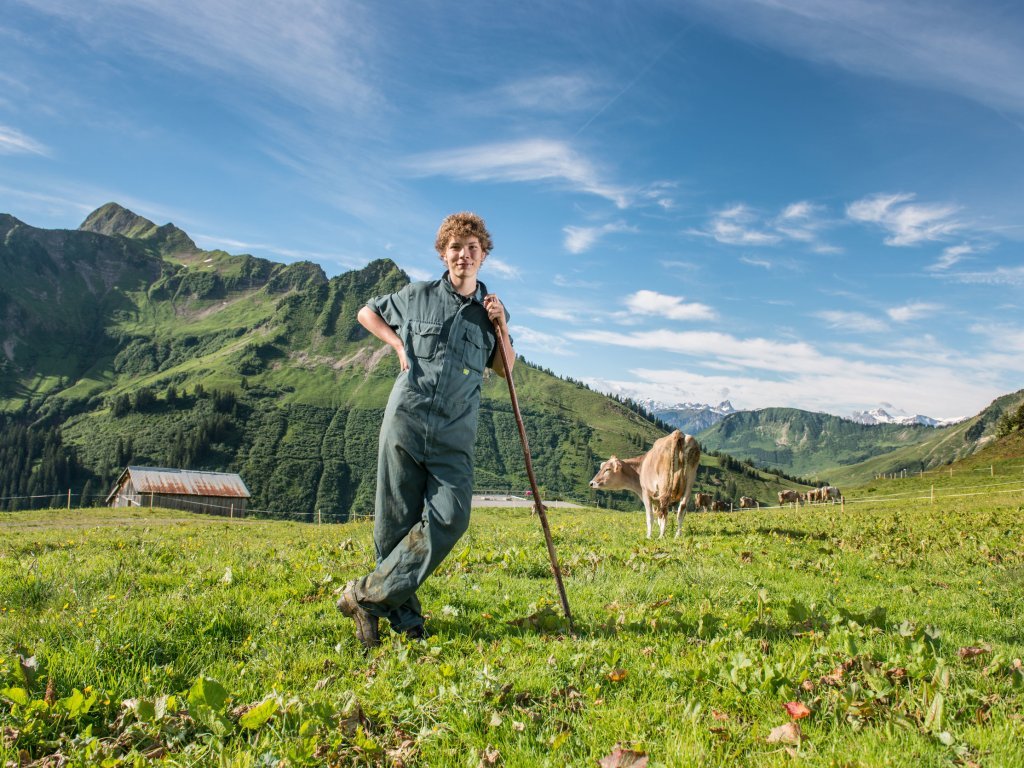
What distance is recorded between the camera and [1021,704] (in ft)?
14.2

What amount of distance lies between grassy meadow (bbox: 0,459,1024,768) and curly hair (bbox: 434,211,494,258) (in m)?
4.06

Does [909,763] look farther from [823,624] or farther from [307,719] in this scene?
[307,719]

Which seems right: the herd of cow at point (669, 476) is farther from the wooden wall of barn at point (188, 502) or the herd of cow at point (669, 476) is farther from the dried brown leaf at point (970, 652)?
the wooden wall of barn at point (188, 502)

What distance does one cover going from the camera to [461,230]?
6.71 meters

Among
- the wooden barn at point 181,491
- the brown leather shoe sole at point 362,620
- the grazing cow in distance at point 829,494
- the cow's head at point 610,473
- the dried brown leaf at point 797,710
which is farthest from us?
the wooden barn at point 181,491

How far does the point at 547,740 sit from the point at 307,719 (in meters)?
1.61

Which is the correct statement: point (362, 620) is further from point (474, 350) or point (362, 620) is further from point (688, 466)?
point (688, 466)

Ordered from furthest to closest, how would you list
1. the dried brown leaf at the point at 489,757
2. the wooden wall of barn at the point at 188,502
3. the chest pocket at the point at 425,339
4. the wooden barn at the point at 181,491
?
1. the wooden barn at the point at 181,491
2. the wooden wall of barn at the point at 188,502
3. the chest pocket at the point at 425,339
4. the dried brown leaf at the point at 489,757

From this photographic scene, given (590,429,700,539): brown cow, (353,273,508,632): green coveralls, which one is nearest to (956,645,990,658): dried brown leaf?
(353,273,508,632): green coveralls

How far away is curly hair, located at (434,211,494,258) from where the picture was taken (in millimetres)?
6723

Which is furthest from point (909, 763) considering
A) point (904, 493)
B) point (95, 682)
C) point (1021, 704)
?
point (904, 493)

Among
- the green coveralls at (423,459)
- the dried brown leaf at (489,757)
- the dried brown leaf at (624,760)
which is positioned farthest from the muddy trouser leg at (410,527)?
the dried brown leaf at (624,760)

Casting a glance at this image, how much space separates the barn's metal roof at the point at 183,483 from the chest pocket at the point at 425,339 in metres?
95.3

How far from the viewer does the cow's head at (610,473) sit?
2286 centimetres
